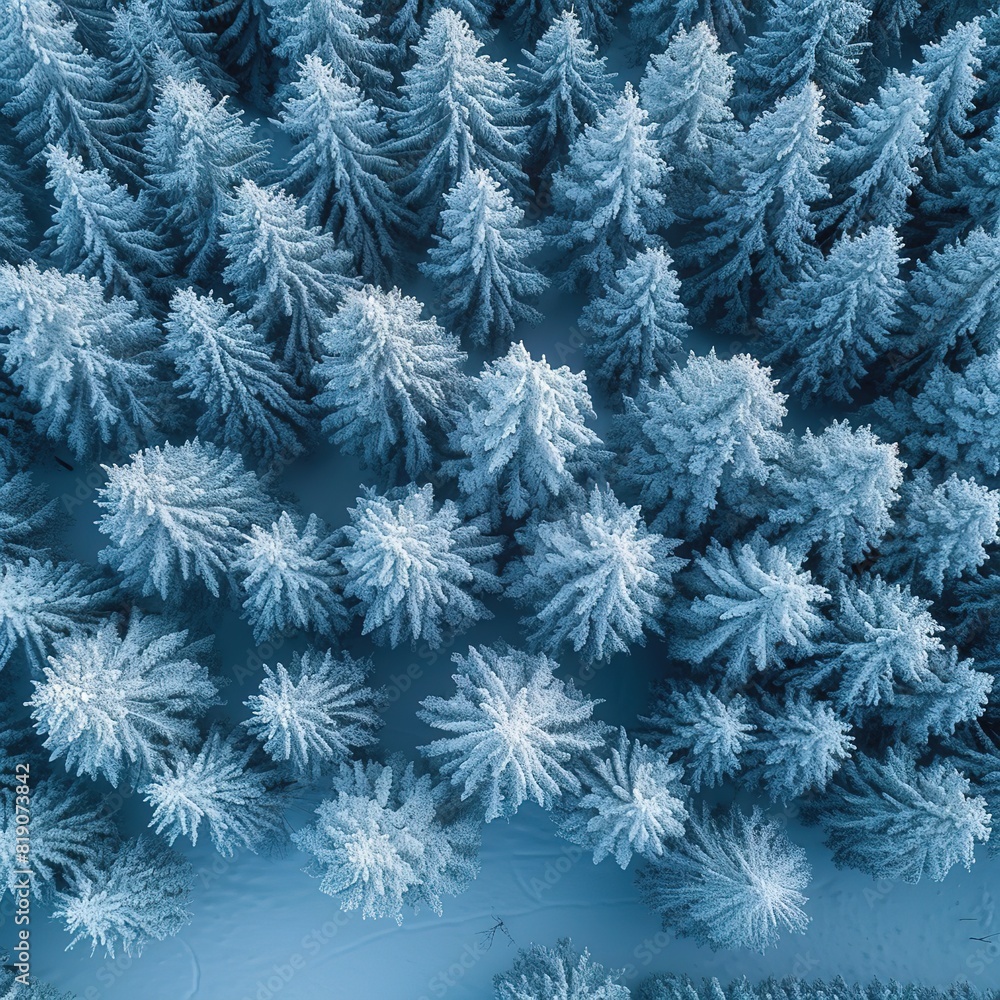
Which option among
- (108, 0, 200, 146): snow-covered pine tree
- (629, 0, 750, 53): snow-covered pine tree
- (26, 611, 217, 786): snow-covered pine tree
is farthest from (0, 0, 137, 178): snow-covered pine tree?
(629, 0, 750, 53): snow-covered pine tree

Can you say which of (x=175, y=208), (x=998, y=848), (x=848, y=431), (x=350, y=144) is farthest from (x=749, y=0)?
(x=998, y=848)

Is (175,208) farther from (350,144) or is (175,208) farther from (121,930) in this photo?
(121,930)

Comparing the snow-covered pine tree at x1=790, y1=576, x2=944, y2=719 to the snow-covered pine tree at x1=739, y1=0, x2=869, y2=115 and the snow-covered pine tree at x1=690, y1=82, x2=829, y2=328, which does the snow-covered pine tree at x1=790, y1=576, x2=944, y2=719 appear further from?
the snow-covered pine tree at x1=739, y1=0, x2=869, y2=115

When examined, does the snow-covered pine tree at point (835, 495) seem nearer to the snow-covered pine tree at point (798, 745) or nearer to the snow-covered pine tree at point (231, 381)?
the snow-covered pine tree at point (798, 745)

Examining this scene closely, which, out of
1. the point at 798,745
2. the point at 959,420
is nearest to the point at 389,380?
the point at 798,745

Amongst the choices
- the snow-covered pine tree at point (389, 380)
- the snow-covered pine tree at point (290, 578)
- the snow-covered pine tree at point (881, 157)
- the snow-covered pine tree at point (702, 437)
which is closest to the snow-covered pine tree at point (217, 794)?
the snow-covered pine tree at point (290, 578)

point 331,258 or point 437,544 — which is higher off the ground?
point 331,258
